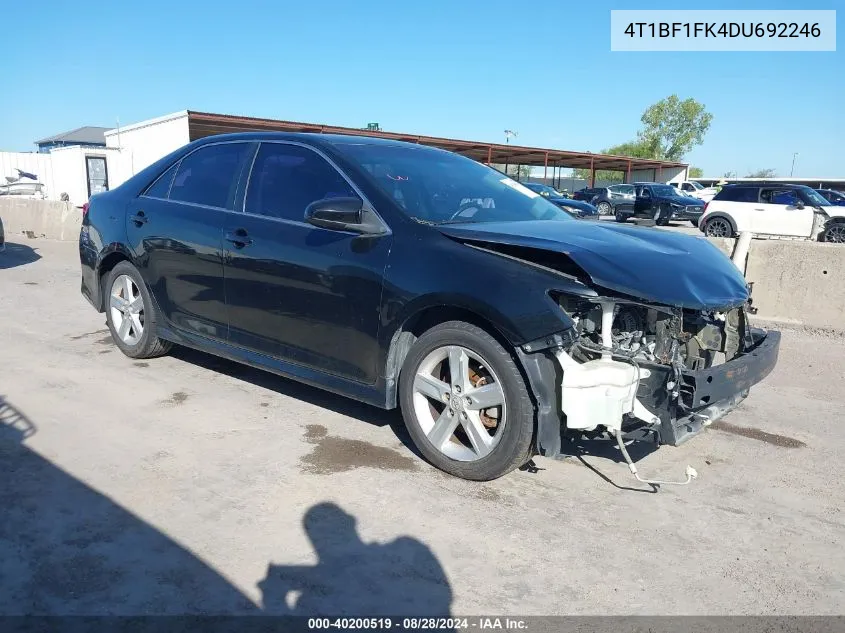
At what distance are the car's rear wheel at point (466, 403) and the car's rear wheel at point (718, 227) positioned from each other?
16576 mm

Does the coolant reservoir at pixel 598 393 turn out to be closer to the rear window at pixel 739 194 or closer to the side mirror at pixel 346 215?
the side mirror at pixel 346 215

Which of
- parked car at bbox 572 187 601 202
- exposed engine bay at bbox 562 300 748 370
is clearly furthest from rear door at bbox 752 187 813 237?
parked car at bbox 572 187 601 202

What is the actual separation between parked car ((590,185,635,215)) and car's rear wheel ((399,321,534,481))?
28023mm

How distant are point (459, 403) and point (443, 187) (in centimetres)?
147

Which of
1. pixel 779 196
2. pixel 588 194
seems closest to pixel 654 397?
pixel 779 196

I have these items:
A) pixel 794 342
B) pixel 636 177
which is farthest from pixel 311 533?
pixel 636 177

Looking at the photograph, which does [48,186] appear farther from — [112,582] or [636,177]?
[636,177]

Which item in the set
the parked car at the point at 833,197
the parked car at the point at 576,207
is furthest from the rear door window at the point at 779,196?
the parked car at the point at 576,207

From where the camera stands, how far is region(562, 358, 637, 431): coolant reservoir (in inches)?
120

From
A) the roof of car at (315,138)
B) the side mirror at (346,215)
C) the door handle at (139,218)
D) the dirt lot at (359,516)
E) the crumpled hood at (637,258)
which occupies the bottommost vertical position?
the dirt lot at (359,516)

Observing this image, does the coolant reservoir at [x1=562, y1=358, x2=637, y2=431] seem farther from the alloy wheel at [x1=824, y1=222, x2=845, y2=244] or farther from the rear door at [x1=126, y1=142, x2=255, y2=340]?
the alloy wheel at [x1=824, y1=222, x2=845, y2=244]

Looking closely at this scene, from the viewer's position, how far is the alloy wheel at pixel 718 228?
715 inches

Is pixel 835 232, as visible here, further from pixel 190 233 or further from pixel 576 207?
pixel 190 233

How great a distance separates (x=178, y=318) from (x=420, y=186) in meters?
2.11
